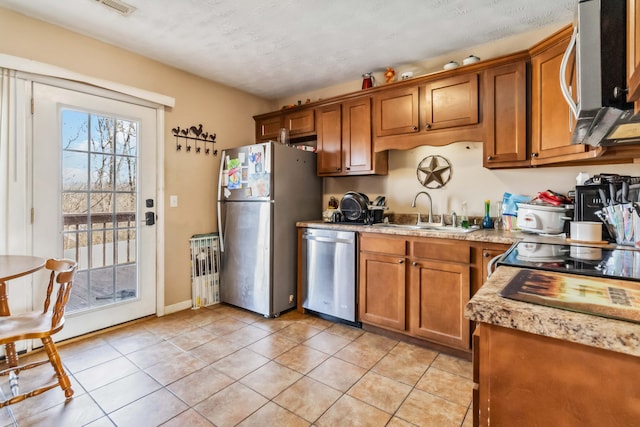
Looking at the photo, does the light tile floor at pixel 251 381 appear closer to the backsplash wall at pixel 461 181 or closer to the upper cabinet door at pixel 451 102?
the backsplash wall at pixel 461 181

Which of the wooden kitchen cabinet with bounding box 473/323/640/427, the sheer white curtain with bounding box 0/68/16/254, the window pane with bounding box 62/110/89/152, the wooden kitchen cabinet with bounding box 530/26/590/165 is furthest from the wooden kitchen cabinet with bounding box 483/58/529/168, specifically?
the sheer white curtain with bounding box 0/68/16/254

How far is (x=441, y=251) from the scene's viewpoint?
2256 mm

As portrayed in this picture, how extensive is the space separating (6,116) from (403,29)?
2.94 meters

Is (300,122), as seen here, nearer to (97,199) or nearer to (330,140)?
(330,140)

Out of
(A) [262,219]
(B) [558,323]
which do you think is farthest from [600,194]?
(A) [262,219]

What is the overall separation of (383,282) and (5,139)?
116 inches

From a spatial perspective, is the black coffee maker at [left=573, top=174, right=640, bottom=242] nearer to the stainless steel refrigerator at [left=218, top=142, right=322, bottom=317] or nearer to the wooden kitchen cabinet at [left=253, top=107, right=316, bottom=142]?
the stainless steel refrigerator at [left=218, top=142, right=322, bottom=317]

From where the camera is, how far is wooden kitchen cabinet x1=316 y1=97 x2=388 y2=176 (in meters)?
2.99

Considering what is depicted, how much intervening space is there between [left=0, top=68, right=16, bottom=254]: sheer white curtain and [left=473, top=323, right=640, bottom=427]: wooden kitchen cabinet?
2948mm

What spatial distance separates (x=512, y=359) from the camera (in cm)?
70

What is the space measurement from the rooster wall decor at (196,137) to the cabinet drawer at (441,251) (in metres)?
2.40

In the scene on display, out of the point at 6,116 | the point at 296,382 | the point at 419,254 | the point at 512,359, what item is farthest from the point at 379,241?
the point at 6,116

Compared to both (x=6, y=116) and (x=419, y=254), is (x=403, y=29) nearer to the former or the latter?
(x=419, y=254)

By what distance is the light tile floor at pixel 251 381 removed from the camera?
1599 millimetres
